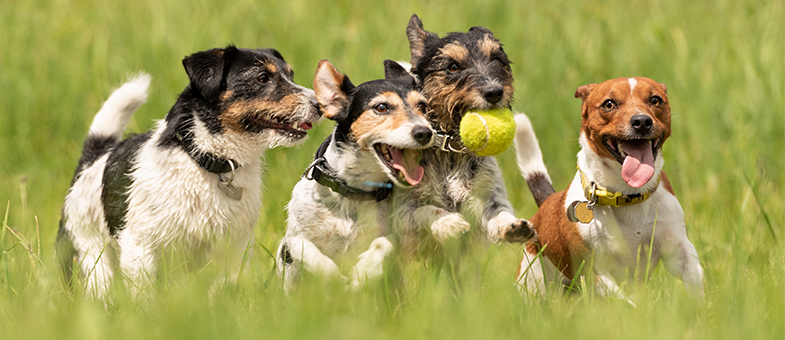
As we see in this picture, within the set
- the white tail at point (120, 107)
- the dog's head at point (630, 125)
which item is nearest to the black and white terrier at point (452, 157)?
the dog's head at point (630, 125)

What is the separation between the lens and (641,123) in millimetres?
3822

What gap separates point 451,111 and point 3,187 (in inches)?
201

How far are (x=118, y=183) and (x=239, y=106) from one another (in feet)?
3.07

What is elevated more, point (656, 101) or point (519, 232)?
point (656, 101)

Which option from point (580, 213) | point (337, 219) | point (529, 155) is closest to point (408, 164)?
point (337, 219)

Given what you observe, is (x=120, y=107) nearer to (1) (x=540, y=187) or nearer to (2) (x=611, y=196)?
(1) (x=540, y=187)

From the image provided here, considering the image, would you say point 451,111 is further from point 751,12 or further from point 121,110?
point 751,12

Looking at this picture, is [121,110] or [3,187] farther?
[3,187]

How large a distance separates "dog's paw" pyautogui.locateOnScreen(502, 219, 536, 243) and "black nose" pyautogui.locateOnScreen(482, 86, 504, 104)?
649 mm

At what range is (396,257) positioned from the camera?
158 inches

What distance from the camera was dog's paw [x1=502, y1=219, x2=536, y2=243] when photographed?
11.9ft

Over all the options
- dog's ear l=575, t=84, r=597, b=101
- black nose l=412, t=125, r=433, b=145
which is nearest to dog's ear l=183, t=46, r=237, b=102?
black nose l=412, t=125, r=433, b=145

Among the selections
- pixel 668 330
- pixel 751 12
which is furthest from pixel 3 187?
pixel 751 12

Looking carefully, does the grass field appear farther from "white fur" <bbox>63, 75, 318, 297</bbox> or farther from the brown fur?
the brown fur
